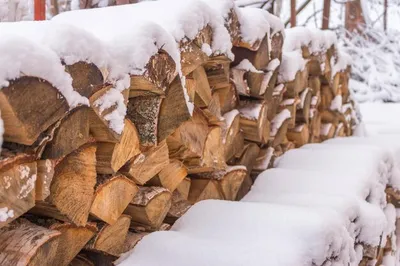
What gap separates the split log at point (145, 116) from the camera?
1399 millimetres

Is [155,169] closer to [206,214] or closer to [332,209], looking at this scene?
[206,214]

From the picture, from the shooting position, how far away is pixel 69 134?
3.61 ft

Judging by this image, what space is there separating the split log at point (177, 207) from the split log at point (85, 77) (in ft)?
2.09

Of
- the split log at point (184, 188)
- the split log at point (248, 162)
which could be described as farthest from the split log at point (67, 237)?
the split log at point (248, 162)

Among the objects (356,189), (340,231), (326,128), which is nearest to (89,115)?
(340,231)

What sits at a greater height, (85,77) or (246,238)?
(85,77)

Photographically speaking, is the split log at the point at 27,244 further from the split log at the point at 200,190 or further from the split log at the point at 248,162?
the split log at the point at 248,162

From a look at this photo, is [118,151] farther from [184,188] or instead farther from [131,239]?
[184,188]

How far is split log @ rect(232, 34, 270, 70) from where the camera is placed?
215cm

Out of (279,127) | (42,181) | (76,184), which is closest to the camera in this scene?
(42,181)

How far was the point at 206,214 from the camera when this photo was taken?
5.39 feet

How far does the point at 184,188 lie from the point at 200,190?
2.8 inches

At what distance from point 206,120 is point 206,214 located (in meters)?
0.35

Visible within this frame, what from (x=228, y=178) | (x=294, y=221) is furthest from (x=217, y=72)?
(x=294, y=221)
